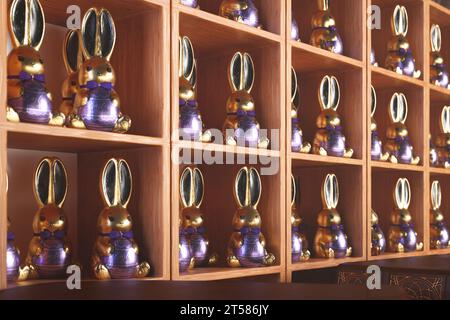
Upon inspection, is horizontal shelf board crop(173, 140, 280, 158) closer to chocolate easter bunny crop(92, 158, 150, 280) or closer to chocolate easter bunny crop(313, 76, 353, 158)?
chocolate easter bunny crop(92, 158, 150, 280)

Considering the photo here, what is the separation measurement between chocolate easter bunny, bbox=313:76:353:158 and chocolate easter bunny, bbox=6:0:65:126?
104 cm

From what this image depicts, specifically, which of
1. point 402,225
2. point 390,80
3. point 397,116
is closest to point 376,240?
point 402,225

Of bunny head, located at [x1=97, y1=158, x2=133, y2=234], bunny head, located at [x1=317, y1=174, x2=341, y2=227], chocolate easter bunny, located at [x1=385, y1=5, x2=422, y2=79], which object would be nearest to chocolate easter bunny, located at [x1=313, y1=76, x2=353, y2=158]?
bunny head, located at [x1=317, y1=174, x2=341, y2=227]

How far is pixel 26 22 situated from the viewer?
150cm

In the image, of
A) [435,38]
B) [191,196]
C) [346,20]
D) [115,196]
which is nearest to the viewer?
[115,196]

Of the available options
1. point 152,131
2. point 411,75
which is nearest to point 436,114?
point 411,75

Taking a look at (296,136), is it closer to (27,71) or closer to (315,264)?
(315,264)

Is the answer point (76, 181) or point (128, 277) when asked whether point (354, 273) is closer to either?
point (128, 277)

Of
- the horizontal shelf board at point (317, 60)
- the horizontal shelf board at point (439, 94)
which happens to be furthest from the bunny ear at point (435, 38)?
the horizontal shelf board at point (317, 60)

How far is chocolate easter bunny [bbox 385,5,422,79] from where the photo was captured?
2646 mm

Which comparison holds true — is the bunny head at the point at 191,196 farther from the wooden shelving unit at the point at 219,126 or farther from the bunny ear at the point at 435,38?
the bunny ear at the point at 435,38

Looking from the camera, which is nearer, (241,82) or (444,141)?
(241,82)

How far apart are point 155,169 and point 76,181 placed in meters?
0.32

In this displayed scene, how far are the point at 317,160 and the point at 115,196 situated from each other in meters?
0.76
